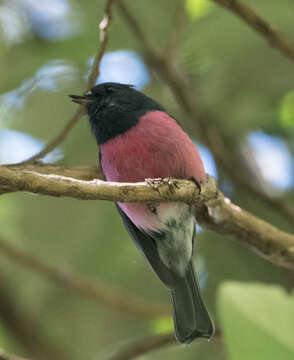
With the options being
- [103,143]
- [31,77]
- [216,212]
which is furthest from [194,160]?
[31,77]

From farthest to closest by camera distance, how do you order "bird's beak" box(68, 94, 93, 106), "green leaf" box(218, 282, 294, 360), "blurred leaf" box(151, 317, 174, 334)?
"blurred leaf" box(151, 317, 174, 334) < "bird's beak" box(68, 94, 93, 106) < "green leaf" box(218, 282, 294, 360)

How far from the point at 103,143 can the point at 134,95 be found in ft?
1.75

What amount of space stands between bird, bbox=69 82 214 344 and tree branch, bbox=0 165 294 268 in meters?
0.16

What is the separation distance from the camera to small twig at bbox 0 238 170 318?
4.01 metres

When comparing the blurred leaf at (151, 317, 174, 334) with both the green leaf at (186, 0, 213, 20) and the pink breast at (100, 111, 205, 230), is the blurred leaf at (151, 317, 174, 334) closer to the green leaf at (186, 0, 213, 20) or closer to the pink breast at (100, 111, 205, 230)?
the pink breast at (100, 111, 205, 230)

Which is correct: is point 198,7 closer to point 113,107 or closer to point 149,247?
point 113,107

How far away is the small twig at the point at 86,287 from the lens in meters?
4.01

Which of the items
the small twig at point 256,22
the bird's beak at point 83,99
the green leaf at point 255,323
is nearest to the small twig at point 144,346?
the green leaf at point 255,323

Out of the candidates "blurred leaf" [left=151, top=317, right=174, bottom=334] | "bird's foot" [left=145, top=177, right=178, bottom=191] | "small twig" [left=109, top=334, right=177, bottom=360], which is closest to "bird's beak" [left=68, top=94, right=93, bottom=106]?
"bird's foot" [left=145, top=177, right=178, bottom=191]

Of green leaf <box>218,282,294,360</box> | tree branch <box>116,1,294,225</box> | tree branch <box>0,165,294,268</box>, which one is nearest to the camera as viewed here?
tree branch <box>0,165,294,268</box>


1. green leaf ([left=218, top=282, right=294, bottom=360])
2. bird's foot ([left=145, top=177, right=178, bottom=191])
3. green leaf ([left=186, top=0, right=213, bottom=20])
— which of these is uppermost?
bird's foot ([left=145, top=177, right=178, bottom=191])

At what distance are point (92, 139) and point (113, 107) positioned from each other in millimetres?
791

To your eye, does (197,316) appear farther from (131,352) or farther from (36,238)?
(36,238)

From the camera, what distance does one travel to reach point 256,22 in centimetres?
327
